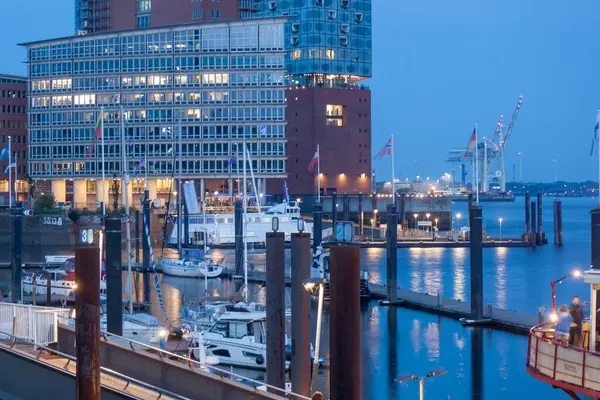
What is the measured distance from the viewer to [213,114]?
3841 inches

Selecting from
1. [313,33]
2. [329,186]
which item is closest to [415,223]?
[329,186]

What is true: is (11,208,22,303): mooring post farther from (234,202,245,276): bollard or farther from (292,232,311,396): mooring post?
(292,232,311,396): mooring post

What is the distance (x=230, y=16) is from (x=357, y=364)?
10496 cm

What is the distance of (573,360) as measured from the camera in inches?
604

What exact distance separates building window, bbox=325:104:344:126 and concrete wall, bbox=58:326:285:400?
320ft

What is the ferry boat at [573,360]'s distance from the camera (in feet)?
49.3

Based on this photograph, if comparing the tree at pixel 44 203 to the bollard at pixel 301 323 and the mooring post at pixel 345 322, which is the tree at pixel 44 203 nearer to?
the bollard at pixel 301 323

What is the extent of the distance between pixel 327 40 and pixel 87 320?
111591 millimetres

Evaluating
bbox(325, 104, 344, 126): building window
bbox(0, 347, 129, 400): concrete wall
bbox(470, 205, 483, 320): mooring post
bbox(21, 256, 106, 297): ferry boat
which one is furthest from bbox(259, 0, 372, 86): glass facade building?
bbox(0, 347, 129, 400): concrete wall

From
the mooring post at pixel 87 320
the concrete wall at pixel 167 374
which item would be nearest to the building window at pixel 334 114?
the concrete wall at pixel 167 374

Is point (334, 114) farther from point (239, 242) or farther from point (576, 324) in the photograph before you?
point (576, 324)

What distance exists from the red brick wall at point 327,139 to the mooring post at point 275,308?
9093 centimetres

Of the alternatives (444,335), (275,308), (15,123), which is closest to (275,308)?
(275,308)

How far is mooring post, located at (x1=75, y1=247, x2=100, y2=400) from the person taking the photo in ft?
42.6
